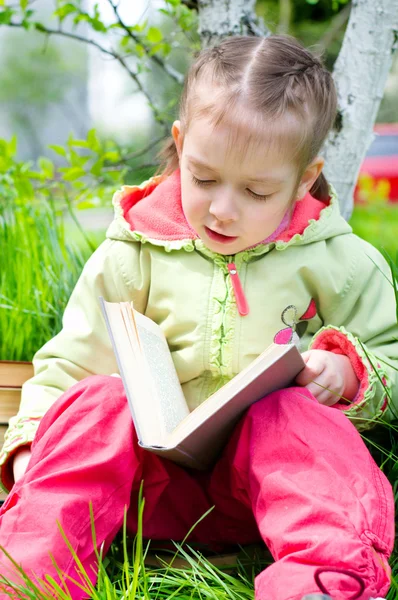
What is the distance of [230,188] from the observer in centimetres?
146

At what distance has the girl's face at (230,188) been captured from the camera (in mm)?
1429

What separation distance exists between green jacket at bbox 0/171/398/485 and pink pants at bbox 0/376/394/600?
188 mm

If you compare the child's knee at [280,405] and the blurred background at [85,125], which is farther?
the blurred background at [85,125]

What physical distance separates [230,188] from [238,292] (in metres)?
0.23

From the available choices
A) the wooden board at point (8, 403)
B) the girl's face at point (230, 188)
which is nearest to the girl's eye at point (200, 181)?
the girl's face at point (230, 188)

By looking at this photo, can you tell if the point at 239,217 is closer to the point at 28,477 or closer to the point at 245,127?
the point at 245,127

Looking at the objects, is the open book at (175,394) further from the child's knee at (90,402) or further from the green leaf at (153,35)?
the green leaf at (153,35)

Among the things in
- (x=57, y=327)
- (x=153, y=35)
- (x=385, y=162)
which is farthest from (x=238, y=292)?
(x=385, y=162)

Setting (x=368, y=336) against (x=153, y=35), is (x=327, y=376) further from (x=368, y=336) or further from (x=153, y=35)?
(x=153, y=35)

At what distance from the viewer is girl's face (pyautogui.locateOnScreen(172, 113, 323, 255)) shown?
1.43m

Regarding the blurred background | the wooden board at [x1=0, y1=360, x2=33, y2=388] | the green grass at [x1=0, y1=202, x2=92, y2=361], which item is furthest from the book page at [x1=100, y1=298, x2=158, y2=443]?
the green grass at [x1=0, y1=202, x2=92, y2=361]

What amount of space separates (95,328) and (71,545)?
511 millimetres

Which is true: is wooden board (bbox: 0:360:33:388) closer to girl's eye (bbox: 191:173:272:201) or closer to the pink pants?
the pink pants

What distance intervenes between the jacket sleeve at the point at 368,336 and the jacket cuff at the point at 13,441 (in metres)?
0.56
